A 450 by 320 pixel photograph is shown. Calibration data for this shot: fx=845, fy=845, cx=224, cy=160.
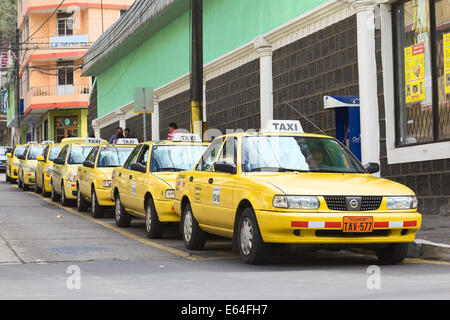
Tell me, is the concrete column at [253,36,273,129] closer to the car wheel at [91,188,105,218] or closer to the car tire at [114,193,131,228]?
the car wheel at [91,188,105,218]

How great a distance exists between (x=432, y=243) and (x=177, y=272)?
11.0 feet

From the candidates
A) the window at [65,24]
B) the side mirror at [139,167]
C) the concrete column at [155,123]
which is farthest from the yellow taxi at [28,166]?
the window at [65,24]

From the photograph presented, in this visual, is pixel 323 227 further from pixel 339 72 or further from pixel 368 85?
pixel 339 72

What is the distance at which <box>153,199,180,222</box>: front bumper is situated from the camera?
13.1m

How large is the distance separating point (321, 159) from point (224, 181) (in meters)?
1.27

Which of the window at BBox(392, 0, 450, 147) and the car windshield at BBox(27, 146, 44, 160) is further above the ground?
the window at BBox(392, 0, 450, 147)

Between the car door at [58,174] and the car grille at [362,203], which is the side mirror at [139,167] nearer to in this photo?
the car grille at [362,203]

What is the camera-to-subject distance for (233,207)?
10.2m

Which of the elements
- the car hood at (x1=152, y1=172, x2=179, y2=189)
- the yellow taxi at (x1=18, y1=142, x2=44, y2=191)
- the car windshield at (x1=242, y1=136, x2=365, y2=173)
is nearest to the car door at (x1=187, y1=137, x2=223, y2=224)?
the car windshield at (x1=242, y1=136, x2=365, y2=173)

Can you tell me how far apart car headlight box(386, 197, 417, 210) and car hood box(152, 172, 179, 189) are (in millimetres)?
4463

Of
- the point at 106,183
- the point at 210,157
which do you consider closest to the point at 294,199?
the point at 210,157
